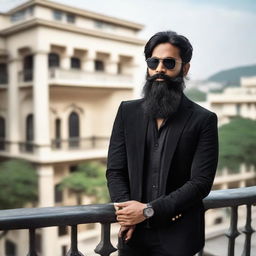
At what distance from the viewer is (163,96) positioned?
0.74 meters

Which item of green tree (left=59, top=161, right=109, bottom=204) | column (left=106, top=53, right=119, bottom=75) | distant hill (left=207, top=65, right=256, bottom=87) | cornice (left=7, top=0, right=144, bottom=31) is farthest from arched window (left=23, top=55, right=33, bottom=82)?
distant hill (left=207, top=65, right=256, bottom=87)

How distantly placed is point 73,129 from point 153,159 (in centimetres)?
608

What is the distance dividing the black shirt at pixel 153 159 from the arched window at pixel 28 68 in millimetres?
5508

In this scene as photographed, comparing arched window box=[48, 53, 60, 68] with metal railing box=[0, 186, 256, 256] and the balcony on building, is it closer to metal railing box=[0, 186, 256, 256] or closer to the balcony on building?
the balcony on building

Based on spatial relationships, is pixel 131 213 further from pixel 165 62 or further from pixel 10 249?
pixel 10 249

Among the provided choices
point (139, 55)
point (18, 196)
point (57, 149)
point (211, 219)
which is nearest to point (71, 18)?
point (139, 55)

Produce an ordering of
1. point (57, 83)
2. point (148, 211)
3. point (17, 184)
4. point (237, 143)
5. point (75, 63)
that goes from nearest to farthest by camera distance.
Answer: point (148, 211), point (17, 184), point (57, 83), point (75, 63), point (237, 143)

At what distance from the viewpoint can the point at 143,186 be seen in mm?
725

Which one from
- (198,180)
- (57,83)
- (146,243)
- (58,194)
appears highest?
(57,83)

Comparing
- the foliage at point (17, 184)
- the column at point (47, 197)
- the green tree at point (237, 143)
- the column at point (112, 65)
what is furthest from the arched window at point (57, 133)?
the green tree at point (237, 143)

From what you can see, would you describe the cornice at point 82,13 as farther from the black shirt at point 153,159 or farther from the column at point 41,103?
the black shirt at point 153,159

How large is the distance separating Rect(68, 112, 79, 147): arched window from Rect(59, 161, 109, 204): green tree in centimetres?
46

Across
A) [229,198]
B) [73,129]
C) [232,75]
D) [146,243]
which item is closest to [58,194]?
[73,129]

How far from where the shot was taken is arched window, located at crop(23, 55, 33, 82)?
19.6ft
